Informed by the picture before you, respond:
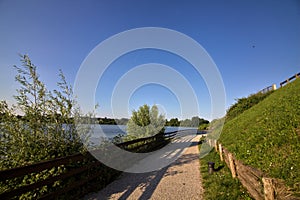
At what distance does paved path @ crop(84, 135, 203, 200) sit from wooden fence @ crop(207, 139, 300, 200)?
1265 millimetres

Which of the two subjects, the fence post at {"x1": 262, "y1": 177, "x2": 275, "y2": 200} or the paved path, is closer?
the fence post at {"x1": 262, "y1": 177, "x2": 275, "y2": 200}

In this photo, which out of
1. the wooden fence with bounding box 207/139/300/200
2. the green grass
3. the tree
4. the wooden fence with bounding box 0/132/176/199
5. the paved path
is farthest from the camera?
the tree

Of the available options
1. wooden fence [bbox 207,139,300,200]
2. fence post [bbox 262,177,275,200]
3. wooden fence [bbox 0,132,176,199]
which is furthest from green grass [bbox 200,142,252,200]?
wooden fence [bbox 0,132,176,199]

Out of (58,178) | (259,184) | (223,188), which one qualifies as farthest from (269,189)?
(58,178)

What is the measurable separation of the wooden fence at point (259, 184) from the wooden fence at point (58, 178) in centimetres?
437

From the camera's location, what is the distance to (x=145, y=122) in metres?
15.3

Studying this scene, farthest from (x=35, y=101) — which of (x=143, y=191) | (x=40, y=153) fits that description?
(x=143, y=191)

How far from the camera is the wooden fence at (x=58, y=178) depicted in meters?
3.17

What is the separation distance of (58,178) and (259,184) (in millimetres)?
4819

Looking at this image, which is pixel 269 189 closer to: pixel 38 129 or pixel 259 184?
pixel 259 184

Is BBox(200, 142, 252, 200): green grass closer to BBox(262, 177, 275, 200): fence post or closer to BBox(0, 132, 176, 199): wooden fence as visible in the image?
BBox(262, 177, 275, 200): fence post

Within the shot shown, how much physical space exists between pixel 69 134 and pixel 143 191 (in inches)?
117

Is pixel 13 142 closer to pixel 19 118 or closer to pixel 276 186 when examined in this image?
pixel 19 118

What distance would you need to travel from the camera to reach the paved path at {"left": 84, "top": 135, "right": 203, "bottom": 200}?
176 inches
